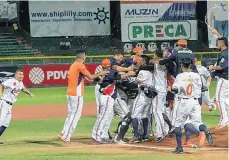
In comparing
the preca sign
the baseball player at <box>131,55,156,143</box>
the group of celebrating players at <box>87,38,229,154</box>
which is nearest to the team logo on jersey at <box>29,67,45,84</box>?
the preca sign

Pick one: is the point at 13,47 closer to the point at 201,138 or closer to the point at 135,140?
the point at 135,140

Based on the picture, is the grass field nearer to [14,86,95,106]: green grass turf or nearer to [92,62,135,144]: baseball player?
[92,62,135,144]: baseball player

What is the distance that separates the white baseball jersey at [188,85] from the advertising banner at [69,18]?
25.4 m

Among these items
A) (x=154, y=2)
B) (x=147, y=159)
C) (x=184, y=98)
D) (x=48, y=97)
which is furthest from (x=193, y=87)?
(x=154, y=2)

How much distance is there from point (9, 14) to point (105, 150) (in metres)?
25.6

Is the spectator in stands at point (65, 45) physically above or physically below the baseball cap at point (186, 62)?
above

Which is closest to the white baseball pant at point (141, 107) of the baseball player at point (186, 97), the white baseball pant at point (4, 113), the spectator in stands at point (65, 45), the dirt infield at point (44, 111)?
the baseball player at point (186, 97)

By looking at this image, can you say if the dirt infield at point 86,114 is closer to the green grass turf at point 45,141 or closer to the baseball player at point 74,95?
the baseball player at point 74,95

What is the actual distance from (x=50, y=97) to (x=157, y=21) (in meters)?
13.1

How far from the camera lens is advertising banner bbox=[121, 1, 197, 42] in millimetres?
34500

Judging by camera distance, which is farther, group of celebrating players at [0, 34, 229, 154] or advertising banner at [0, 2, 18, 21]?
advertising banner at [0, 2, 18, 21]

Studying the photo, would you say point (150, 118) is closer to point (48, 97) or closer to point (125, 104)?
point (125, 104)

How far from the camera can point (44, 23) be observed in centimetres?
3462

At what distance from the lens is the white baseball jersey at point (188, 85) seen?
32.7 feet
